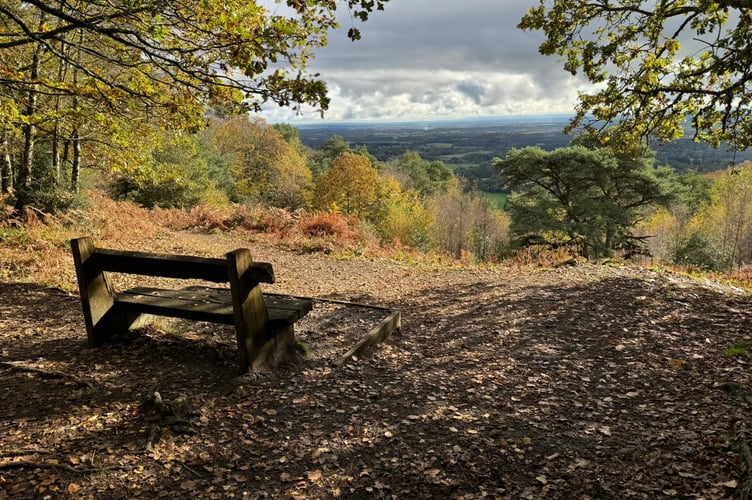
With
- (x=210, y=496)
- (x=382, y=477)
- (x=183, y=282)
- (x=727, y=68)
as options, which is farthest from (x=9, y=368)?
(x=727, y=68)

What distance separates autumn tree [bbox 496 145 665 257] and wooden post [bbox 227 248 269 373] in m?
22.0

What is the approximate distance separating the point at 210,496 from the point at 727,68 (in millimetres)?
8213

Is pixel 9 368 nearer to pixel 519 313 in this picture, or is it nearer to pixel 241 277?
pixel 241 277

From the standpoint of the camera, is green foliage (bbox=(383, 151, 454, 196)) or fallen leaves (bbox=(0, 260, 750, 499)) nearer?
fallen leaves (bbox=(0, 260, 750, 499))

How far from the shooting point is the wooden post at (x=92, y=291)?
175 inches

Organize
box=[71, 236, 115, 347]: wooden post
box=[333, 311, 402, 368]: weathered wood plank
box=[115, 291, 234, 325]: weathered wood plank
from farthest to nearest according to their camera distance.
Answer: box=[333, 311, 402, 368]: weathered wood plank → box=[71, 236, 115, 347]: wooden post → box=[115, 291, 234, 325]: weathered wood plank

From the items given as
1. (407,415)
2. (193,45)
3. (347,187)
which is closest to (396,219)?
(347,187)

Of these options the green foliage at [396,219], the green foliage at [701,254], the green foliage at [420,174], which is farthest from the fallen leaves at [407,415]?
the green foliage at [420,174]

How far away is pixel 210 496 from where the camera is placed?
9.18ft

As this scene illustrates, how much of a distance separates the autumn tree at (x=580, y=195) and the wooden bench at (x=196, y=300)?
21.8m

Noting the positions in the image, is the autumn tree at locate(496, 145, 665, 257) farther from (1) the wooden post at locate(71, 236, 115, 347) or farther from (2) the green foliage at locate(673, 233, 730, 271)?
(1) the wooden post at locate(71, 236, 115, 347)

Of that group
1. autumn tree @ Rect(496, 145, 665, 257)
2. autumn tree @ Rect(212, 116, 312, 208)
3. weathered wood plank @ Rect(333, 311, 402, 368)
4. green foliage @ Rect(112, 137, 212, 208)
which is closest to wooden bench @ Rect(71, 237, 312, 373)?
weathered wood plank @ Rect(333, 311, 402, 368)

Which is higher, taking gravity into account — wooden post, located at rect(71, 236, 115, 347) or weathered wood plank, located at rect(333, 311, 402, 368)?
wooden post, located at rect(71, 236, 115, 347)

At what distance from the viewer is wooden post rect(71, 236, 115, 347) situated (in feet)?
14.6
